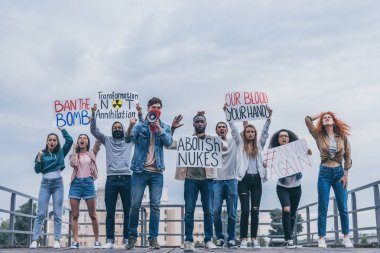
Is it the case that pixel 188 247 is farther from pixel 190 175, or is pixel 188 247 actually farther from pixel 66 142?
pixel 66 142

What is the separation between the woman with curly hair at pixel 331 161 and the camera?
7590mm

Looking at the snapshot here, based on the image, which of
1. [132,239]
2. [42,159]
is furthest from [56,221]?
[132,239]

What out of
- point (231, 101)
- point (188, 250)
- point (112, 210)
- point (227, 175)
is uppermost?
point (231, 101)

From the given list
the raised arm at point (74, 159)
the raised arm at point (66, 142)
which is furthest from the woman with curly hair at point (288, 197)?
the raised arm at point (66, 142)

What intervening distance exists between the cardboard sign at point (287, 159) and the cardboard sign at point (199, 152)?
43.7 inches

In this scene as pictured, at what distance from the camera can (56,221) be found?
8.52 meters

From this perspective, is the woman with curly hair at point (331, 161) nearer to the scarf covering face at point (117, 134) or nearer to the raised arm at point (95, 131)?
the scarf covering face at point (117, 134)

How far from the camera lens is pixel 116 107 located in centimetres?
850

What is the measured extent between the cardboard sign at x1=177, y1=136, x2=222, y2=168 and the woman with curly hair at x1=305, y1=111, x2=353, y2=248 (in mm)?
1717

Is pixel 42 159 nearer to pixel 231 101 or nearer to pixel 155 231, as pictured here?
pixel 155 231

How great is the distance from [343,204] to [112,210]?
344 cm

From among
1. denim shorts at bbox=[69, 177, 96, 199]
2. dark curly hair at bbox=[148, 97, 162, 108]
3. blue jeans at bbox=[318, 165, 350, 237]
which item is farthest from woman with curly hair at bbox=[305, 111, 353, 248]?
denim shorts at bbox=[69, 177, 96, 199]

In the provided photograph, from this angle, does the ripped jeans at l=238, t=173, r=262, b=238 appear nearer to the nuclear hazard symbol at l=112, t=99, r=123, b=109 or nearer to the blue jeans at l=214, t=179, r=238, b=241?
the blue jeans at l=214, t=179, r=238, b=241

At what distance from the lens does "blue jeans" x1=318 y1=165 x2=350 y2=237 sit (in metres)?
7.57
